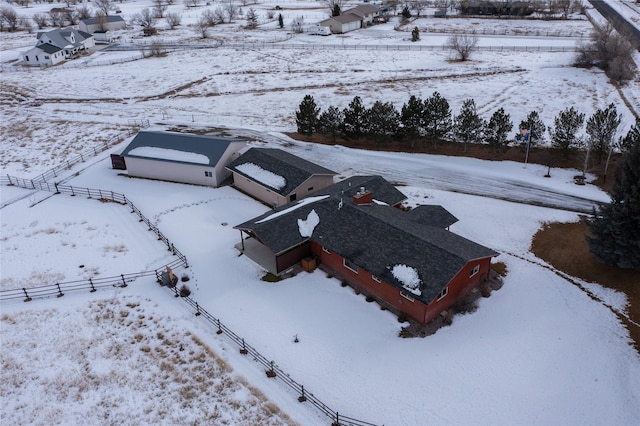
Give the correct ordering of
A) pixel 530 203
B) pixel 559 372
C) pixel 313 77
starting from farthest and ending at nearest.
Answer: pixel 313 77 → pixel 530 203 → pixel 559 372

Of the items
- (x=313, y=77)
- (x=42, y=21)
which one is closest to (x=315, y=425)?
(x=313, y=77)

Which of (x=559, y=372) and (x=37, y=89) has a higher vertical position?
(x=37, y=89)

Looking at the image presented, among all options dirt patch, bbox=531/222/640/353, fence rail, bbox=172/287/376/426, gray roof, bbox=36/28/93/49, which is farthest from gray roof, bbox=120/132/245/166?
gray roof, bbox=36/28/93/49

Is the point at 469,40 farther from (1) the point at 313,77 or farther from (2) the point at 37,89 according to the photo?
(2) the point at 37,89

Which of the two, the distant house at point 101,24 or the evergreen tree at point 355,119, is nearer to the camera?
the evergreen tree at point 355,119

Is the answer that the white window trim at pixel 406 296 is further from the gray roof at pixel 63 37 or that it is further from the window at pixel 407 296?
the gray roof at pixel 63 37

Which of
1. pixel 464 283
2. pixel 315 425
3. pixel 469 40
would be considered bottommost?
pixel 315 425

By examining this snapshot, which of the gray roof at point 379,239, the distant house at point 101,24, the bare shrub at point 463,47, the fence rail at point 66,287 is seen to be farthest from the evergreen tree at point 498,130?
the distant house at point 101,24
